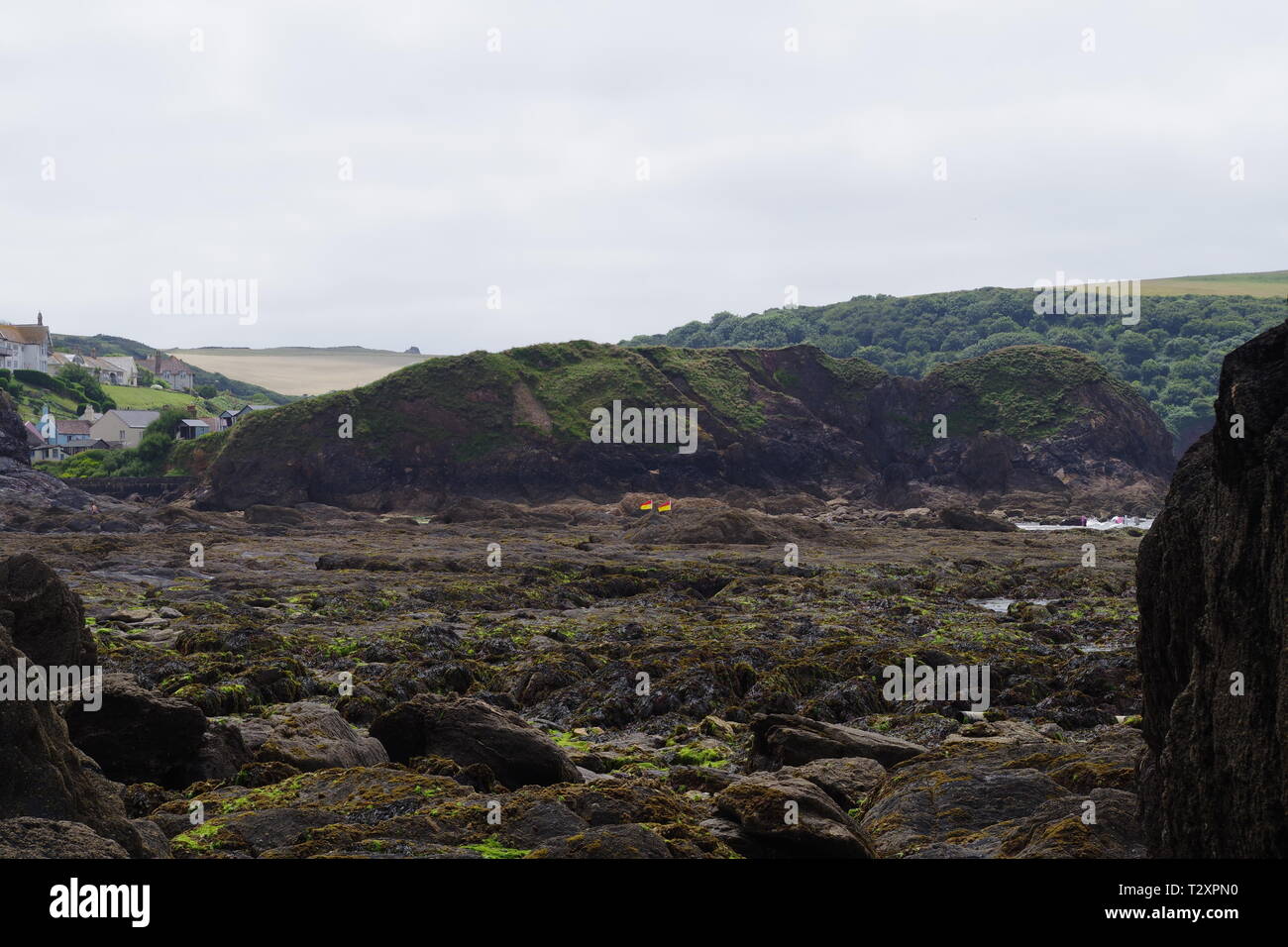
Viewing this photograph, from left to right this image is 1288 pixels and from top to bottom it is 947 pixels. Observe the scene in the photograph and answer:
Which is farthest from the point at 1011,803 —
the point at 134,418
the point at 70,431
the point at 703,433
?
the point at 134,418

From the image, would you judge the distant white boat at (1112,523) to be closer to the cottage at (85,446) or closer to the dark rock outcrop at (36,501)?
the dark rock outcrop at (36,501)

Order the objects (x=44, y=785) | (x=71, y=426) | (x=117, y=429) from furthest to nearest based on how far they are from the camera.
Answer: (x=117, y=429) → (x=71, y=426) → (x=44, y=785)

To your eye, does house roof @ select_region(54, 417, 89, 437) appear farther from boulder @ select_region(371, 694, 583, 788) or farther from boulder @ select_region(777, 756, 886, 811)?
boulder @ select_region(777, 756, 886, 811)

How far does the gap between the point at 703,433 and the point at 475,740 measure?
11022 centimetres

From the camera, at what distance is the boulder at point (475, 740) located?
17.8 meters

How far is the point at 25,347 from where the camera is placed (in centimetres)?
16238

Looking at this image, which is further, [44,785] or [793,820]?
[793,820]

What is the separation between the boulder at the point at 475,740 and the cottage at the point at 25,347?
158123mm

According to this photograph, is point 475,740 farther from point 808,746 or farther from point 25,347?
point 25,347

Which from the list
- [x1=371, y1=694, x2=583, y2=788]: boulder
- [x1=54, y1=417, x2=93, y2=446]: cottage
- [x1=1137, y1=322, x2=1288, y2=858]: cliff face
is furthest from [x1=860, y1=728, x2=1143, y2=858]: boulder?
[x1=54, y1=417, x2=93, y2=446]: cottage

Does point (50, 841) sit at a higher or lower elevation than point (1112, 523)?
higher

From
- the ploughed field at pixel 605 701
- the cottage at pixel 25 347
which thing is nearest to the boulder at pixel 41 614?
the ploughed field at pixel 605 701
